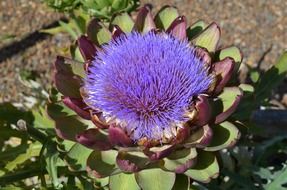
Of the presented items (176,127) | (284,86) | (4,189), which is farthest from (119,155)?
(284,86)

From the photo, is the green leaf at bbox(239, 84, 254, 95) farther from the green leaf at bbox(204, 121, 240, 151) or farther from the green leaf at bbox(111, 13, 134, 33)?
the green leaf at bbox(111, 13, 134, 33)

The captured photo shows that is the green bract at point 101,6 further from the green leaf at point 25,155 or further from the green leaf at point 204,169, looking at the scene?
the green leaf at point 204,169

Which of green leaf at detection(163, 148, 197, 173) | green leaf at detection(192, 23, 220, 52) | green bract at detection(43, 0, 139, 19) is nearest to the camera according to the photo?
green leaf at detection(163, 148, 197, 173)

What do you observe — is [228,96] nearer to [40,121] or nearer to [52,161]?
[52,161]

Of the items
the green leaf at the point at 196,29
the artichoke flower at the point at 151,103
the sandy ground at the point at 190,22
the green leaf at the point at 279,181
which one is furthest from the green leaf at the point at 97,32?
the sandy ground at the point at 190,22

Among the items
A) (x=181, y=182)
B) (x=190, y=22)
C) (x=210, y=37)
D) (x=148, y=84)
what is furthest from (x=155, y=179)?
(x=190, y=22)

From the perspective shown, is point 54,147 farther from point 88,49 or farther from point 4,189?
point 88,49

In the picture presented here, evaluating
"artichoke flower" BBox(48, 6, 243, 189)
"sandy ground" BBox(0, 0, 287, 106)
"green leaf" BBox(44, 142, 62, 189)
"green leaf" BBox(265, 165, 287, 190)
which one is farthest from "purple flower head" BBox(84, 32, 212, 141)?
"sandy ground" BBox(0, 0, 287, 106)
